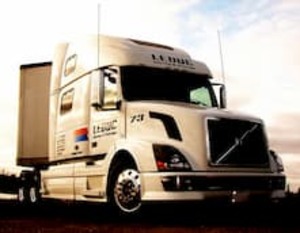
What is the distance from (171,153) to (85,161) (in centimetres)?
290

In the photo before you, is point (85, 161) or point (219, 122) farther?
point (85, 161)

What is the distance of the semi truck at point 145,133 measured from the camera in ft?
34.6

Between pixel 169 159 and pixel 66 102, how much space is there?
418 centimetres

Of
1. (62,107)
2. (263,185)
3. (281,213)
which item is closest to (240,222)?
(263,185)

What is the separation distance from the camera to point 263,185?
36.7 ft

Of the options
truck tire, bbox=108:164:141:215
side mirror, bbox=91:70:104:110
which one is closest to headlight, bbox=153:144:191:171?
truck tire, bbox=108:164:141:215

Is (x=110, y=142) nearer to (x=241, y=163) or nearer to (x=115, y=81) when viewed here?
(x=115, y=81)

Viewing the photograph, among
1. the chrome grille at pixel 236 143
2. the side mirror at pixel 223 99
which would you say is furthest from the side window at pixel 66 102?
the chrome grille at pixel 236 143

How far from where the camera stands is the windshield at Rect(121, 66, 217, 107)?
1182cm

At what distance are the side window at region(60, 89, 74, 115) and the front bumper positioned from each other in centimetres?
365

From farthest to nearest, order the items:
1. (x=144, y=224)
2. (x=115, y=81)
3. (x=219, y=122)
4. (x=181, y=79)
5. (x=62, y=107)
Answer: (x=62, y=107) < (x=181, y=79) < (x=115, y=81) < (x=219, y=122) < (x=144, y=224)

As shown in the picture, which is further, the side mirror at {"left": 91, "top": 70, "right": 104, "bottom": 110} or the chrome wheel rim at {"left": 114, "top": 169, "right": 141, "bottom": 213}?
the side mirror at {"left": 91, "top": 70, "right": 104, "bottom": 110}

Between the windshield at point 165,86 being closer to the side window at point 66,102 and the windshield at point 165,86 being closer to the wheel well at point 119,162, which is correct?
the wheel well at point 119,162

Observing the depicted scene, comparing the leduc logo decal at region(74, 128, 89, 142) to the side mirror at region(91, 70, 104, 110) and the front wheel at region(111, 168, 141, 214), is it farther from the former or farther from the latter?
the front wheel at region(111, 168, 141, 214)
